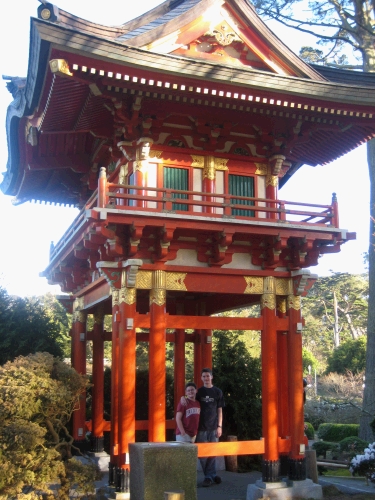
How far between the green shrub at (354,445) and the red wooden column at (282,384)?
5.21 metres

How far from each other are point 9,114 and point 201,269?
5.56m

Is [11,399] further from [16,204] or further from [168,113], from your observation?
[16,204]

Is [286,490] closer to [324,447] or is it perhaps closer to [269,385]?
[269,385]

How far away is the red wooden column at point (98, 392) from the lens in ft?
45.3

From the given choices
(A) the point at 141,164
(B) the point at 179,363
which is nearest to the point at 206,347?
(B) the point at 179,363

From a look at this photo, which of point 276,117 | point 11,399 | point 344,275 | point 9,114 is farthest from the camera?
point 344,275

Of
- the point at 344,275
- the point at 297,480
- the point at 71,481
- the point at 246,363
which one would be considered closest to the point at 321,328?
the point at 344,275

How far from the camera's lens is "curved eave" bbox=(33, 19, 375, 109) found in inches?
342

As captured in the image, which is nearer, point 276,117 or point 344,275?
point 276,117

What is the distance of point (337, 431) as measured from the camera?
22469 mm

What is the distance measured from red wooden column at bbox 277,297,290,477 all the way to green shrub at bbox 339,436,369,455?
5206mm

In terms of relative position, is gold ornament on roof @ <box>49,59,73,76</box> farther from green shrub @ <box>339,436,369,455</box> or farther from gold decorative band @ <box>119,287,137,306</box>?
green shrub @ <box>339,436,369,455</box>

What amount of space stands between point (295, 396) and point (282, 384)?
2.10 ft

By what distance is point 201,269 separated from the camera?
34.8 ft
